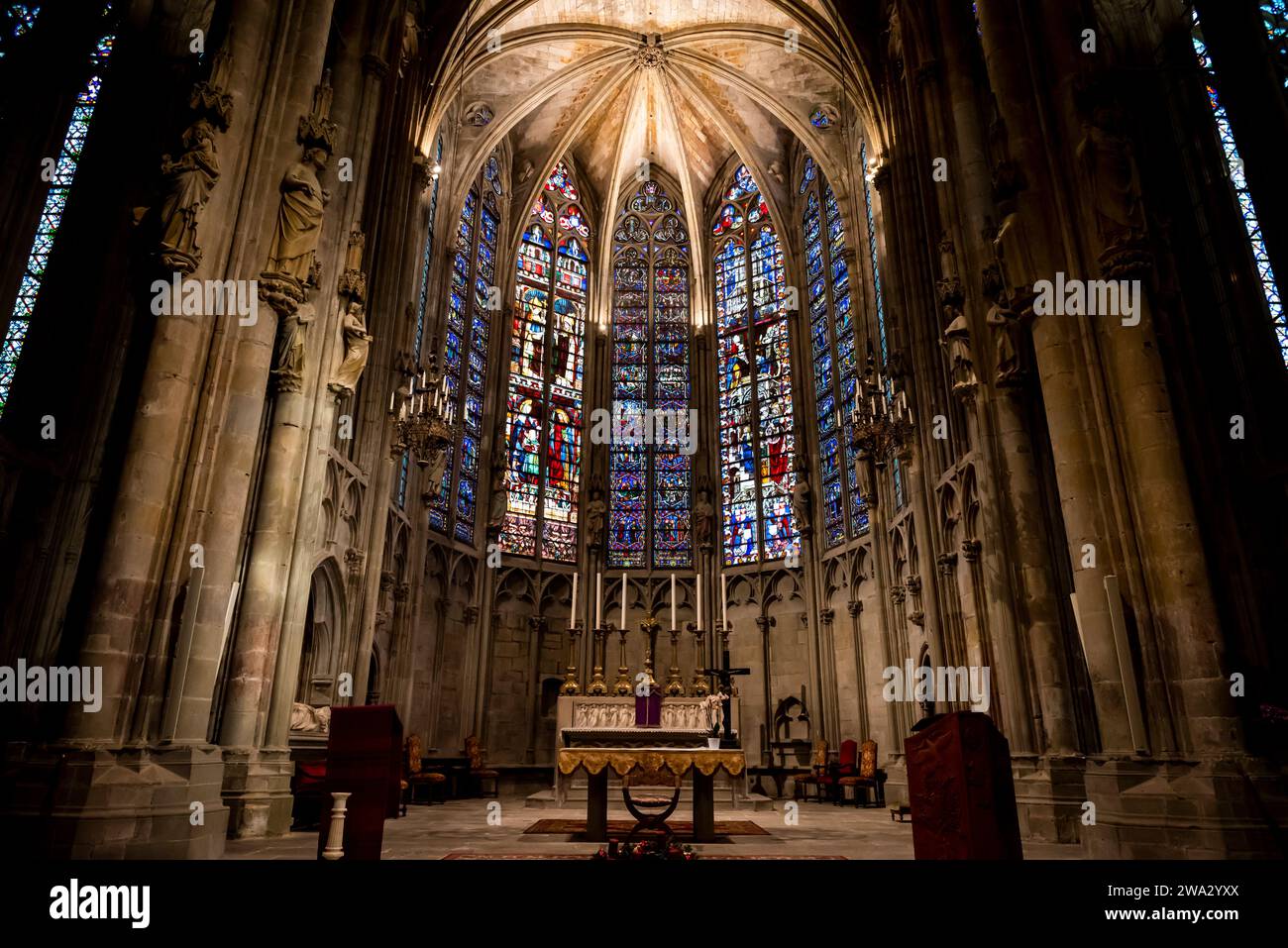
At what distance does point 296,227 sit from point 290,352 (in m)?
1.96

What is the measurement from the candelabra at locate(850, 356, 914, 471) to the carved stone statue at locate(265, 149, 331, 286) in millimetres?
11178

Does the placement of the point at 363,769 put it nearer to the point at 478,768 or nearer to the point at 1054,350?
the point at 1054,350

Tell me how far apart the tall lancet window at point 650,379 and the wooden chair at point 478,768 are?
7.27 meters

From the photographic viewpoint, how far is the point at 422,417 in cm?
1641

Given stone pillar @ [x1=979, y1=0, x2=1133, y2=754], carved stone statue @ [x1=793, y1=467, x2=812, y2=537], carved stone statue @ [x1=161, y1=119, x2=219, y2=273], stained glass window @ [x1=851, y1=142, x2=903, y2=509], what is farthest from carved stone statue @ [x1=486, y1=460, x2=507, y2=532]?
stone pillar @ [x1=979, y1=0, x2=1133, y2=754]

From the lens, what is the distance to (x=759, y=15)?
21.5 metres

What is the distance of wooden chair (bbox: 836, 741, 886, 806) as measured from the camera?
49.7 feet

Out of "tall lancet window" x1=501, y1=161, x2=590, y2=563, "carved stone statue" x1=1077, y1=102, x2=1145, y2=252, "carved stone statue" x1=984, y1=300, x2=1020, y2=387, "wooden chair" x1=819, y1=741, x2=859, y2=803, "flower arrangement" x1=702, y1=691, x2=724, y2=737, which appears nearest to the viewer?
"carved stone statue" x1=1077, y1=102, x2=1145, y2=252

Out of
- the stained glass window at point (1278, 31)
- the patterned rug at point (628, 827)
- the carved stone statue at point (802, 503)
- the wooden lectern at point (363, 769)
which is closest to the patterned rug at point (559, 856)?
the wooden lectern at point (363, 769)

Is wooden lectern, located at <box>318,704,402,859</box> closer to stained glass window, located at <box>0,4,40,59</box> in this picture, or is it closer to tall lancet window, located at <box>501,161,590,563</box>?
stained glass window, located at <box>0,4,40,59</box>

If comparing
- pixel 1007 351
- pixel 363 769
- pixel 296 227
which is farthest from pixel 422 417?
pixel 1007 351

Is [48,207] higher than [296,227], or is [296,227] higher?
[48,207]
